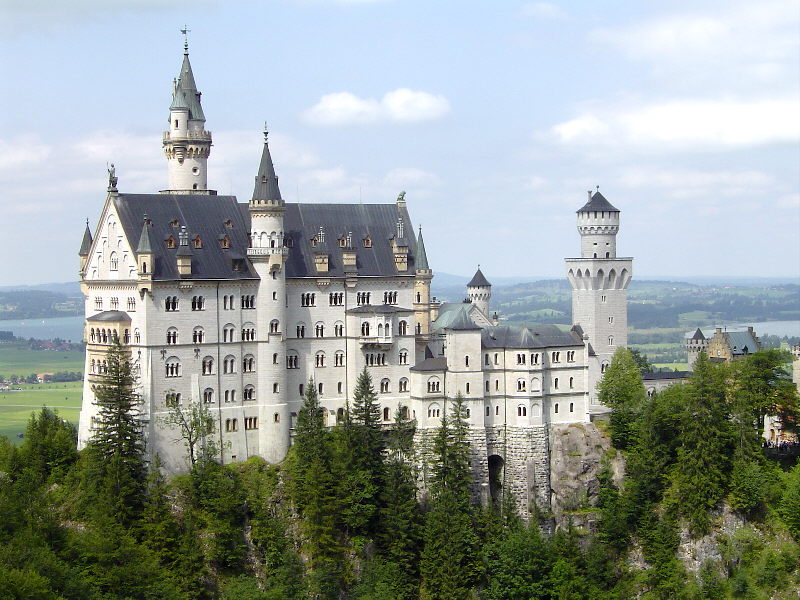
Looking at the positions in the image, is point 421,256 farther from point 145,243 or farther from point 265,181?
point 145,243

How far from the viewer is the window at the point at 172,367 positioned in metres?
101

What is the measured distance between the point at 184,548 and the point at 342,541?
12.4 metres

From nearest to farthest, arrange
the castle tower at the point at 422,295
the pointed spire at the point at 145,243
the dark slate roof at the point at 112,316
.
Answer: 1. the pointed spire at the point at 145,243
2. the dark slate roof at the point at 112,316
3. the castle tower at the point at 422,295

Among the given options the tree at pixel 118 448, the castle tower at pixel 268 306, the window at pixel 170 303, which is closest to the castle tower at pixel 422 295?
the castle tower at pixel 268 306

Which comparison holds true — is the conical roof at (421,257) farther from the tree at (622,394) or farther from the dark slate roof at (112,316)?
the dark slate roof at (112,316)

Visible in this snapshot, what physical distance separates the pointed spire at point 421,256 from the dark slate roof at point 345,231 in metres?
0.60

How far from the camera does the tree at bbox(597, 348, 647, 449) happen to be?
11100 cm

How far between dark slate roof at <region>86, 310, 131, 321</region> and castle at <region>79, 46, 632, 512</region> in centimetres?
23

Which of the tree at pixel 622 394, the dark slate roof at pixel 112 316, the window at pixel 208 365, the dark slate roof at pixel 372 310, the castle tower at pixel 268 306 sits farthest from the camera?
the tree at pixel 622 394

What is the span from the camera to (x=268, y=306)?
105m

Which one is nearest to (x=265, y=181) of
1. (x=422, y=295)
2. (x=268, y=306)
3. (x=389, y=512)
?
(x=268, y=306)

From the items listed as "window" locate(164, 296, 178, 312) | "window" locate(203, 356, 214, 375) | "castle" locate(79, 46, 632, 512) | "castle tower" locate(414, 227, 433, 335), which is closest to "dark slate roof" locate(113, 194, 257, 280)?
"castle" locate(79, 46, 632, 512)

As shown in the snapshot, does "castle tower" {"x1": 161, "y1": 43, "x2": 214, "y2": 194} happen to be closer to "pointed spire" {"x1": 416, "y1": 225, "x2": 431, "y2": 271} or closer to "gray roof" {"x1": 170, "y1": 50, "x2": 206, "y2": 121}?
"gray roof" {"x1": 170, "y1": 50, "x2": 206, "y2": 121}

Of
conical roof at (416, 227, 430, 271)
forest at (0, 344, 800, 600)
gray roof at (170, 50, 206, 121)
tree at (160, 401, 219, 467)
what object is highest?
gray roof at (170, 50, 206, 121)
